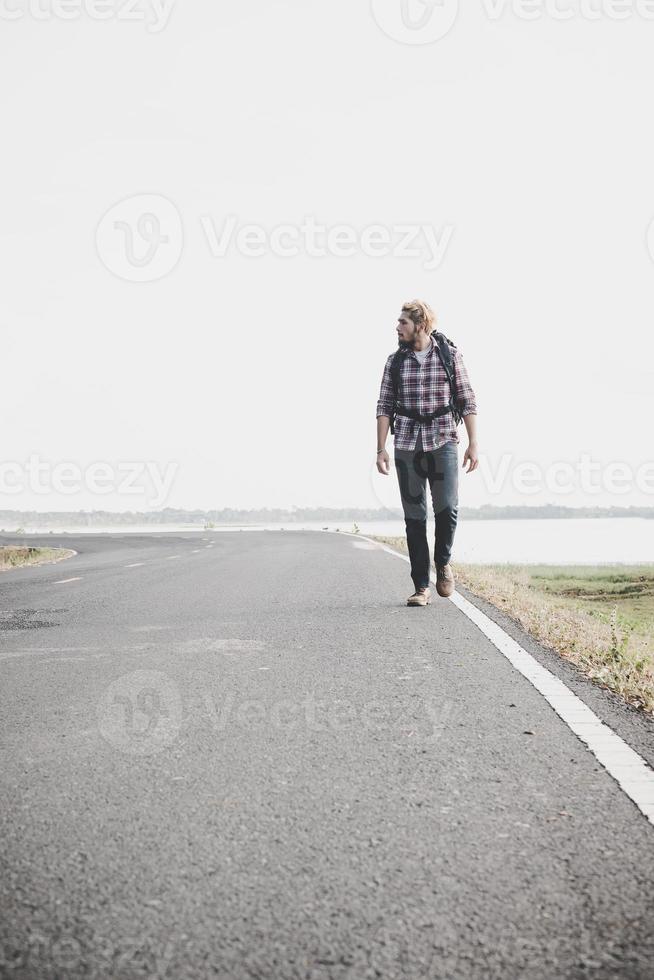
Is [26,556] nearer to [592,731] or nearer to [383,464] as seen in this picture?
[383,464]

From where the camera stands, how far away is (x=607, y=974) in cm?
207

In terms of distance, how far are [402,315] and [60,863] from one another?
6084mm

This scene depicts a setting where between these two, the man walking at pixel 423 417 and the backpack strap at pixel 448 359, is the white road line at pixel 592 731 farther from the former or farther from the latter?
the backpack strap at pixel 448 359

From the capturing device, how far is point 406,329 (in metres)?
7.98

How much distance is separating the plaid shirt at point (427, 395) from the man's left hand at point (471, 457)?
18cm

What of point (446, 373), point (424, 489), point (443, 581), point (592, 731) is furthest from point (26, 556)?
point (592, 731)

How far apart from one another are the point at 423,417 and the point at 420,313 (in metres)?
0.93

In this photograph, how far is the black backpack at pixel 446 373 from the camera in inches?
320

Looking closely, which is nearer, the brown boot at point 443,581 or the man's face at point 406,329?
the man's face at point 406,329

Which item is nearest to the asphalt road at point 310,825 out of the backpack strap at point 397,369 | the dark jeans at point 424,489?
the dark jeans at point 424,489

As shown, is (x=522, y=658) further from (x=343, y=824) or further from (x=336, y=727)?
(x=343, y=824)

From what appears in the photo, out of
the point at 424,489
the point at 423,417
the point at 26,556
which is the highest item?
the point at 423,417

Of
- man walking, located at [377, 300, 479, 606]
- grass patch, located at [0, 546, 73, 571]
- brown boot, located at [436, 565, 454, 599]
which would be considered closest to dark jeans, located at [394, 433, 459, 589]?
man walking, located at [377, 300, 479, 606]

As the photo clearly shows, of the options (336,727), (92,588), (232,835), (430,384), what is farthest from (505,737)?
(92,588)
